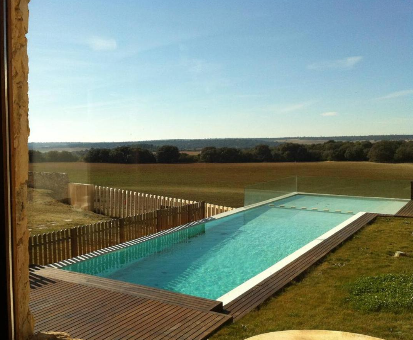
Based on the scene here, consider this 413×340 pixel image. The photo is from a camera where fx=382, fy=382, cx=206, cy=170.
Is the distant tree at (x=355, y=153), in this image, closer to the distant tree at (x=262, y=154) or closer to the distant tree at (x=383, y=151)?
the distant tree at (x=383, y=151)

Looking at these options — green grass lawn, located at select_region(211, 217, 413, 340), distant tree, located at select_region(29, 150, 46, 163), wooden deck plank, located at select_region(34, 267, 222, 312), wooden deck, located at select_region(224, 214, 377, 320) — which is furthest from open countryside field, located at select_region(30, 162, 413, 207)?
green grass lawn, located at select_region(211, 217, 413, 340)

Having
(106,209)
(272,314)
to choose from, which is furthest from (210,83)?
(272,314)

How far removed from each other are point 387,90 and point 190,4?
18.9 meters

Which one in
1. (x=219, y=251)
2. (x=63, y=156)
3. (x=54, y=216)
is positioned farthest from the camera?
(x=54, y=216)

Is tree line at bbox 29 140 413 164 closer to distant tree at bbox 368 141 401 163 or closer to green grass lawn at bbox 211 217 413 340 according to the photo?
distant tree at bbox 368 141 401 163

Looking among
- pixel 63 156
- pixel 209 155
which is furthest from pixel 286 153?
pixel 63 156

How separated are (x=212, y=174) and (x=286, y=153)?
4.77 metres

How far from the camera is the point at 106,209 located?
45.9ft

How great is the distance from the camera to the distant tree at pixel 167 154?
848 inches

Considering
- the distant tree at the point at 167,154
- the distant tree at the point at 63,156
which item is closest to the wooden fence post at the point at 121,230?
the distant tree at the point at 63,156

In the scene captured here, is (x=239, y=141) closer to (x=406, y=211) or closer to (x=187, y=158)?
(x=187, y=158)

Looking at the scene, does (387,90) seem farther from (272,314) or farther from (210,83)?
(272,314)

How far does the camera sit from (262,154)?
23.8m

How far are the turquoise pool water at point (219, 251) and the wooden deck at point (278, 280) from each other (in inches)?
36.5
